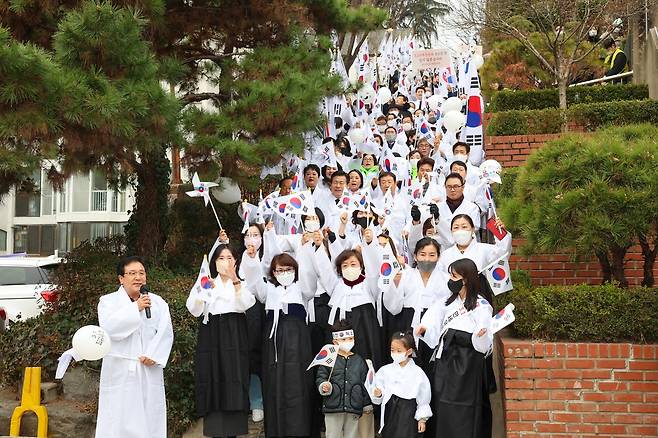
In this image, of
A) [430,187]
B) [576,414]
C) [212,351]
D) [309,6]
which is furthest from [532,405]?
[309,6]

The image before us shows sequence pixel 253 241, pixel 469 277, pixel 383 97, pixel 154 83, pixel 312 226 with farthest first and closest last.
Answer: pixel 383 97 → pixel 253 241 → pixel 312 226 → pixel 154 83 → pixel 469 277

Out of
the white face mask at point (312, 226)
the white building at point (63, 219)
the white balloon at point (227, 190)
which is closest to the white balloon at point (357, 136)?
the white balloon at point (227, 190)

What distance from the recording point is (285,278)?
6.09 meters

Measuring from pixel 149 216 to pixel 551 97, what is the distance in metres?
8.28

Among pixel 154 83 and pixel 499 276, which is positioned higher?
pixel 154 83

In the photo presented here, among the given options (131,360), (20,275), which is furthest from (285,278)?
(20,275)

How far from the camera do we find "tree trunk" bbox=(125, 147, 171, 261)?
9.53 m

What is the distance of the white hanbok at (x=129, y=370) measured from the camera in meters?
5.55

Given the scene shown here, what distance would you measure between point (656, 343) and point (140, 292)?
3833mm

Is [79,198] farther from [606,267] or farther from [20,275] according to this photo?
[606,267]

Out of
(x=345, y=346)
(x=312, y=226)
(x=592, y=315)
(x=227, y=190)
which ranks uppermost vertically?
(x=227, y=190)

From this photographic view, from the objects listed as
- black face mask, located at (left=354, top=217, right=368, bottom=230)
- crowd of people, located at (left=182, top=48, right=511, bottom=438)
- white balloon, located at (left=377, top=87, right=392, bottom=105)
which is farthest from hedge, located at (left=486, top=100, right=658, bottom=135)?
white balloon, located at (left=377, top=87, right=392, bottom=105)

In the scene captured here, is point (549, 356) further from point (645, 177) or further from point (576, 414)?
point (645, 177)

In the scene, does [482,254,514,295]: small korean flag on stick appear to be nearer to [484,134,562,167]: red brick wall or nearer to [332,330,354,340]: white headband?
[332,330,354,340]: white headband
